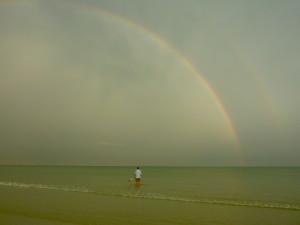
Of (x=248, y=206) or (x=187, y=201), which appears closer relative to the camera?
(x=248, y=206)

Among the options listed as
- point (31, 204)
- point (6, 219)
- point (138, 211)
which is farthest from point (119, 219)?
point (31, 204)

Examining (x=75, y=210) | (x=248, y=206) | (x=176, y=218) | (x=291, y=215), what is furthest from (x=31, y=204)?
(x=291, y=215)

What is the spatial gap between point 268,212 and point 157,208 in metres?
6.41

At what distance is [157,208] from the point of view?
59.6 feet

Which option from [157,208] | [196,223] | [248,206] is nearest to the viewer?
[196,223]

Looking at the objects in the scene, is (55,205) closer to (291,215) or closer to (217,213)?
(217,213)

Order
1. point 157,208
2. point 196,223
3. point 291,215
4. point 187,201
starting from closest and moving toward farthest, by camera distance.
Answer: point 196,223
point 291,215
point 157,208
point 187,201

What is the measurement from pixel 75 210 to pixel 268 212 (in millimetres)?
11039

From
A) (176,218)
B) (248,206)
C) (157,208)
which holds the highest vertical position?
(248,206)

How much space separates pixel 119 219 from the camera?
14.6 m

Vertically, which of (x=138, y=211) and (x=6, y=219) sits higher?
(x=138, y=211)

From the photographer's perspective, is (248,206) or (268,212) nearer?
(268,212)

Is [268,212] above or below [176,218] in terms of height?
above

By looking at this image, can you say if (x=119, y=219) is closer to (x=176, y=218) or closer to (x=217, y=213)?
(x=176, y=218)
